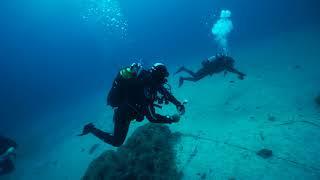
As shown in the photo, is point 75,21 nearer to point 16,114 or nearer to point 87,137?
point 16,114

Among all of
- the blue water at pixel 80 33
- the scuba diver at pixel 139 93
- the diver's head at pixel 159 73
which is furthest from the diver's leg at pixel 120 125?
the blue water at pixel 80 33

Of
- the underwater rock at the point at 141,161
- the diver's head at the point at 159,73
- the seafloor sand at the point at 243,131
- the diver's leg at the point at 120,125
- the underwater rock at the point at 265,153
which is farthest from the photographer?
the underwater rock at the point at 141,161

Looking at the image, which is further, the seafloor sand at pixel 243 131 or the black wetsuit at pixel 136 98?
the seafloor sand at pixel 243 131

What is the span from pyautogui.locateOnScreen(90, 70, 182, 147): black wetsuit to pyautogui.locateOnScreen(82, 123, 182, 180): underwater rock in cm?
156

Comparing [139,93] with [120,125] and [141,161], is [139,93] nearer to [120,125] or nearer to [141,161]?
[120,125]

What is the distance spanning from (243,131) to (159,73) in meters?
4.37

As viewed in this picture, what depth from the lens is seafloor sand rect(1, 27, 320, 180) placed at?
6.57 metres

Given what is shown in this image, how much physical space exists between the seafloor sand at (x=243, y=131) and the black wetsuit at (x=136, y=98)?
242 centimetres

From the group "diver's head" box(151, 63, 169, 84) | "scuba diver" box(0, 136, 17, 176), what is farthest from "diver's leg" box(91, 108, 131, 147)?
"scuba diver" box(0, 136, 17, 176)

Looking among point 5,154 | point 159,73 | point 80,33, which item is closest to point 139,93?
point 159,73

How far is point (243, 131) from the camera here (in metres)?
8.27

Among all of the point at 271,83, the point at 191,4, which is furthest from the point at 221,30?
the point at 191,4

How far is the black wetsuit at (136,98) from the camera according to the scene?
5352 mm

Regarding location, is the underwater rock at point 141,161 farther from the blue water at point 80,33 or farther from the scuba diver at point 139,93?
the blue water at point 80,33
